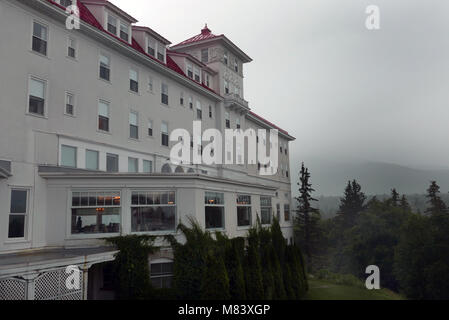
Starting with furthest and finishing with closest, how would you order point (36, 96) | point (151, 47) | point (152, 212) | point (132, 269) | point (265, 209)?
point (151, 47) → point (265, 209) → point (36, 96) → point (152, 212) → point (132, 269)

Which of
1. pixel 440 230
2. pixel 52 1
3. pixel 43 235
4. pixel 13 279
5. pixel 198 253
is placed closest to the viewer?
pixel 13 279

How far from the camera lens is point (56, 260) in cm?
1274

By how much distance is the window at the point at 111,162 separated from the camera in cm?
2239

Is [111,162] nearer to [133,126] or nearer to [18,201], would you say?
[133,126]

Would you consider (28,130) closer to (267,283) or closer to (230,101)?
(267,283)

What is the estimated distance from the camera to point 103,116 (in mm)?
22297

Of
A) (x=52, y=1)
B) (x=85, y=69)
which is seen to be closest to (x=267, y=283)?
(x=85, y=69)

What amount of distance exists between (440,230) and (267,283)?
1304 inches

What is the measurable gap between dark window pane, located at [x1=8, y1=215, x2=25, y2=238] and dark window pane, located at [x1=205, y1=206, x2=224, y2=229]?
838 centimetres

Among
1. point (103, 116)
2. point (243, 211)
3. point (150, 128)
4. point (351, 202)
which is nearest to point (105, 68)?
point (103, 116)

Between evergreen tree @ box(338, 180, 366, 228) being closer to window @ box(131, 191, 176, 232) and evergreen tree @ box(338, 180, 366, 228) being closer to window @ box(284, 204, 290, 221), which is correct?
window @ box(284, 204, 290, 221)

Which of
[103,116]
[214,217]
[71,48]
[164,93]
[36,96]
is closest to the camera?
[36,96]

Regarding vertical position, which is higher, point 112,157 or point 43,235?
point 112,157

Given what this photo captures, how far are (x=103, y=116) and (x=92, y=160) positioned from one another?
2795 millimetres
